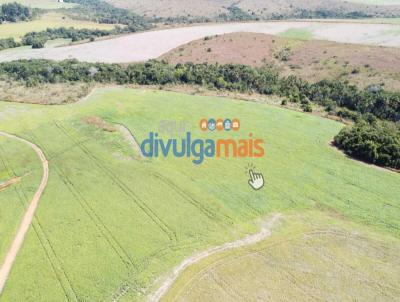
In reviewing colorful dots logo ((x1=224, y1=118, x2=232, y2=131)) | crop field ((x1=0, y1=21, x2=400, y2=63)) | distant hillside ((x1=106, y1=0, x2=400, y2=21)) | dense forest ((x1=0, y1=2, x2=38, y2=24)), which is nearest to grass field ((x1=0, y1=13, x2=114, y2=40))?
dense forest ((x1=0, y1=2, x2=38, y2=24))

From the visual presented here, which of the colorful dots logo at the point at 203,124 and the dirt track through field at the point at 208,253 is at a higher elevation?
the colorful dots logo at the point at 203,124

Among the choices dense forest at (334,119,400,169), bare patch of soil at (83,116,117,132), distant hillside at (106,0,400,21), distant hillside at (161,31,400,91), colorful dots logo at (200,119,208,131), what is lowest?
bare patch of soil at (83,116,117,132)

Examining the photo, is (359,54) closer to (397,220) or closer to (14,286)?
(397,220)

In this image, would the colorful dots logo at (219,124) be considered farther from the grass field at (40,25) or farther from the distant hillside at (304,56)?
the grass field at (40,25)

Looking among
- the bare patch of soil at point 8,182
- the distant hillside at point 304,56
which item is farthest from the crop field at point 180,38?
the bare patch of soil at point 8,182

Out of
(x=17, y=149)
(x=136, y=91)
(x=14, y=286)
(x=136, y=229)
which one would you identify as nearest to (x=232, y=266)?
(x=136, y=229)

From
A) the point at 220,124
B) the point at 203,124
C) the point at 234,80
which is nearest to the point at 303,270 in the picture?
the point at 220,124

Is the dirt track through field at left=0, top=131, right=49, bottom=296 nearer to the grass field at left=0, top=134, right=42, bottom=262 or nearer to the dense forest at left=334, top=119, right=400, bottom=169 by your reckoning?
the grass field at left=0, top=134, right=42, bottom=262
